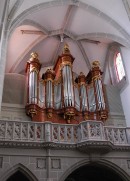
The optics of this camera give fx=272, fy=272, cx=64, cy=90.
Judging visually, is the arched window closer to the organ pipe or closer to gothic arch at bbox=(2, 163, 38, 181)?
the organ pipe

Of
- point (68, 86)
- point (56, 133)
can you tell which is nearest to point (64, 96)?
point (68, 86)

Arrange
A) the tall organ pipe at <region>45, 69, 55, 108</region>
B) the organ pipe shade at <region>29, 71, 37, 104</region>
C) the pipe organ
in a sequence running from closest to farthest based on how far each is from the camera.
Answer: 1. the organ pipe shade at <region>29, 71, 37, 104</region>
2. the pipe organ
3. the tall organ pipe at <region>45, 69, 55, 108</region>

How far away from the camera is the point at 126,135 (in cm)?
1099

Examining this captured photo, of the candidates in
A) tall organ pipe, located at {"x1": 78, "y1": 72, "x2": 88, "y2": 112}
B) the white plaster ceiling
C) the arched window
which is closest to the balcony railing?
tall organ pipe, located at {"x1": 78, "y1": 72, "x2": 88, "y2": 112}

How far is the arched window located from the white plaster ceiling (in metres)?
0.94

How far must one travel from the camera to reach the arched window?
48.3ft

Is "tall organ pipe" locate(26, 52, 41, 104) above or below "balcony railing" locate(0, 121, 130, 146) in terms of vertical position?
above

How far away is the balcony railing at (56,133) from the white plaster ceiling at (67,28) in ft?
14.6

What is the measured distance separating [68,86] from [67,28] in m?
4.28

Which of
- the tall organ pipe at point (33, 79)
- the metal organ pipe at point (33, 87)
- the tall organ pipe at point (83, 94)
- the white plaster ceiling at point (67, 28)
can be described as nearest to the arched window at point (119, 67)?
the white plaster ceiling at point (67, 28)

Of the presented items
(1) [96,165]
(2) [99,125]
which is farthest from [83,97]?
(1) [96,165]

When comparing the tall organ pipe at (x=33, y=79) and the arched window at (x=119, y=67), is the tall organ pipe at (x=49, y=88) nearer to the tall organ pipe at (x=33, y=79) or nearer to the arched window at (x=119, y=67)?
the tall organ pipe at (x=33, y=79)

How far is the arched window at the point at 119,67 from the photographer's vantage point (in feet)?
48.3

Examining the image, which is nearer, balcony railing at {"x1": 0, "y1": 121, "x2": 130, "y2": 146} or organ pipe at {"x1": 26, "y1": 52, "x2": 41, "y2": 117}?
balcony railing at {"x1": 0, "y1": 121, "x2": 130, "y2": 146}
